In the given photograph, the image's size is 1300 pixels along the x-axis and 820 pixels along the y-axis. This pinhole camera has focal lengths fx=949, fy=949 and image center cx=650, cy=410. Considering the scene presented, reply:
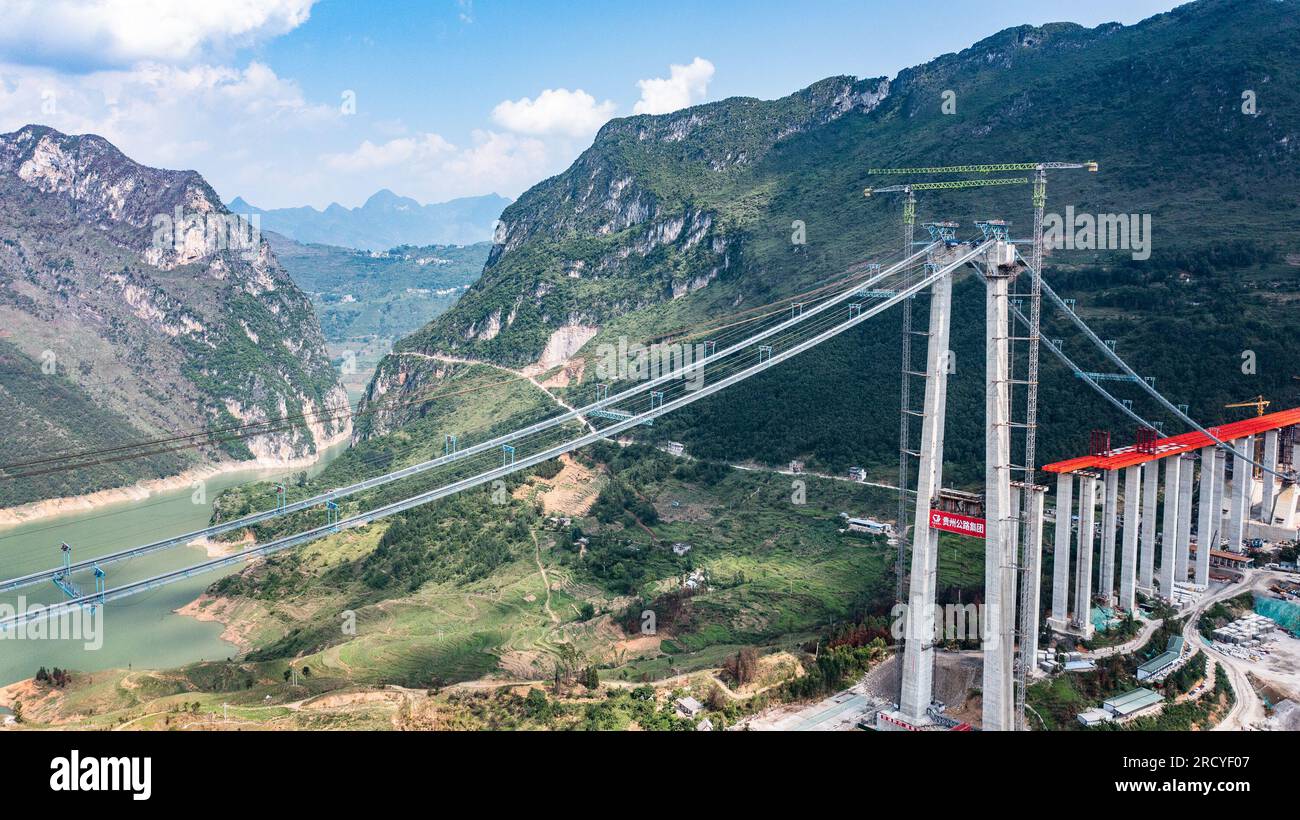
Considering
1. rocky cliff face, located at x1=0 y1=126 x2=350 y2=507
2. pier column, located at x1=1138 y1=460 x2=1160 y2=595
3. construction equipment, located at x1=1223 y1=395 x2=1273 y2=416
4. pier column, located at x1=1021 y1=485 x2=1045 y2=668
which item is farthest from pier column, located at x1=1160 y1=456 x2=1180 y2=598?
rocky cliff face, located at x1=0 y1=126 x2=350 y2=507

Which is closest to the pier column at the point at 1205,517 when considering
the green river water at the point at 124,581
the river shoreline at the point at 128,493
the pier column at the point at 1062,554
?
the pier column at the point at 1062,554

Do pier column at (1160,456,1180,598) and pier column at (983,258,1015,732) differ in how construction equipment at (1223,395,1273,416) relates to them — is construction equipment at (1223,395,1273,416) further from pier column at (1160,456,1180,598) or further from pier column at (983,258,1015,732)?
pier column at (983,258,1015,732)

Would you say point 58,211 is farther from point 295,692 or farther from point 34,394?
point 295,692

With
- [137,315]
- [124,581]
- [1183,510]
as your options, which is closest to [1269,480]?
[1183,510]

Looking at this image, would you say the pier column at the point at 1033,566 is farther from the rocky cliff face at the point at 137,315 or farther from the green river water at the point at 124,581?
the rocky cliff face at the point at 137,315

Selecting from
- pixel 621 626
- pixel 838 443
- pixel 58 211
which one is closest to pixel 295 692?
pixel 621 626

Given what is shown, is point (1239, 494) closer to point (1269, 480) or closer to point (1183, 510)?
point (1269, 480)
